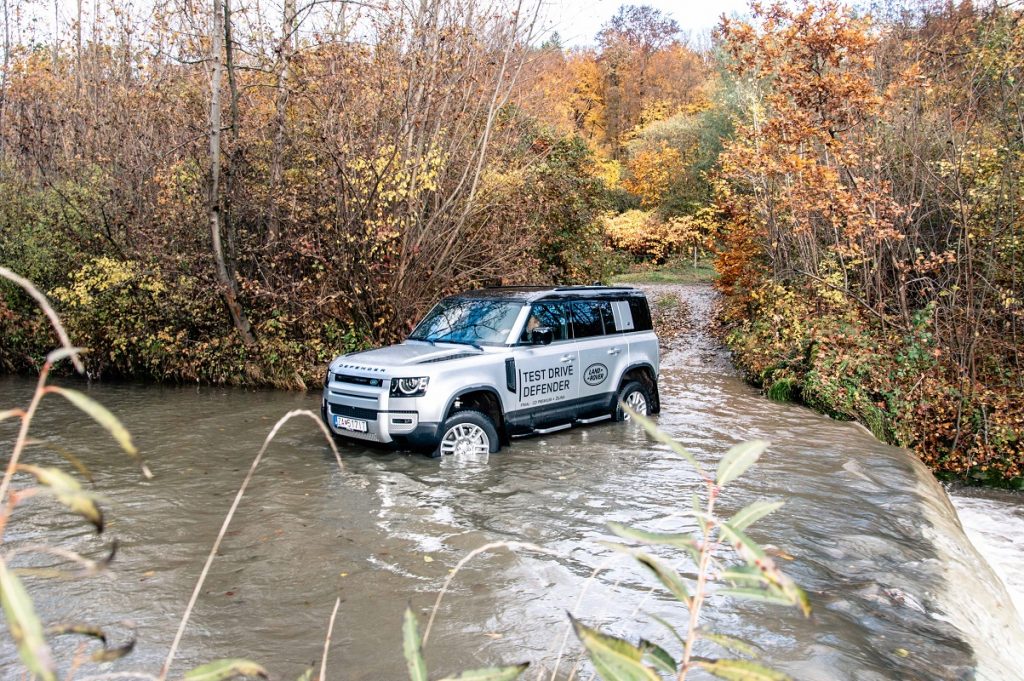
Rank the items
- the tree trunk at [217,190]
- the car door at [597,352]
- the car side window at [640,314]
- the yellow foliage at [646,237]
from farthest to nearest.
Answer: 1. the yellow foliage at [646,237]
2. the tree trunk at [217,190]
3. the car side window at [640,314]
4. the car door at [597,352]

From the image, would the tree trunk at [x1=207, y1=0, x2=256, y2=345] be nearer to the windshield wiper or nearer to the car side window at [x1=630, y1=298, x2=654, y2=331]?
the windshield wiper

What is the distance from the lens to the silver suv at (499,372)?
27.6ft

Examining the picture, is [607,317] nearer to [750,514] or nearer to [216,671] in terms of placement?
[750,514]

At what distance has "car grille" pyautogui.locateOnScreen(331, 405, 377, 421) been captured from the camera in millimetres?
8453

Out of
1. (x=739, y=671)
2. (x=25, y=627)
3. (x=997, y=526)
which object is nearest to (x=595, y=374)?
(x=997, y=526)

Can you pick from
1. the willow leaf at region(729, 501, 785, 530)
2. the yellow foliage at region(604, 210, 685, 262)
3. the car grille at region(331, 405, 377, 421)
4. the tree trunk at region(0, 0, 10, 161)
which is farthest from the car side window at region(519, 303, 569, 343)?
the yellow foliage at region(604, 210, 685, 262)

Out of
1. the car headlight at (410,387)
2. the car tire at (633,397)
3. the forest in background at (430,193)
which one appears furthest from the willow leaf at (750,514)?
the forest in background at (430,193)

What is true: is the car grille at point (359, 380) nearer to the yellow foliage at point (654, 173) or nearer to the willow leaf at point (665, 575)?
the willow leaf at point (665, 575)

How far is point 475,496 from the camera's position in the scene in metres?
7.63

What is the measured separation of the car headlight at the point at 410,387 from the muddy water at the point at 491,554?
841 mm

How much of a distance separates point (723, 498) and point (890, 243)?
334 inches

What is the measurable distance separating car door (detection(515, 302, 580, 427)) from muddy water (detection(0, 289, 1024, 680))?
455 mm

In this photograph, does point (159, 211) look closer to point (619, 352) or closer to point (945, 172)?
point (619, 352)

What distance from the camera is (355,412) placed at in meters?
8.62
